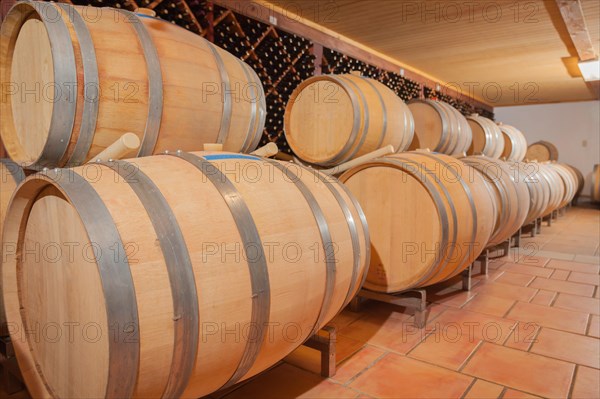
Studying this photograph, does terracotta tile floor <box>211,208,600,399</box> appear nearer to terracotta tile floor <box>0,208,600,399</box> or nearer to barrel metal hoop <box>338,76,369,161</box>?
terracotta tile floor <box>0,208,600,399</box>

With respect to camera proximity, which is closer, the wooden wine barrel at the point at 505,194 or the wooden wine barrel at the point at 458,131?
the wooden wine barrel at the point at 505,194

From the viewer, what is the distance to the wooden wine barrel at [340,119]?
2824 millimetres

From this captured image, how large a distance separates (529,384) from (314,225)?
1.27 metres

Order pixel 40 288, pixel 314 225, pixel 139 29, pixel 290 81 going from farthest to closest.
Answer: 1. pixel 290 81
2. pixel 139 29
3. pixel 314 225
4. pixel 40 288

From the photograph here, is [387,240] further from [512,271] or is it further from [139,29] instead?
[512,271]

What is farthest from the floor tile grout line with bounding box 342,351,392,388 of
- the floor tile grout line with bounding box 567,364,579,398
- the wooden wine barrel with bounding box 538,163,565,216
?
the wooden wine barrel with bounding box 538,163,565,216

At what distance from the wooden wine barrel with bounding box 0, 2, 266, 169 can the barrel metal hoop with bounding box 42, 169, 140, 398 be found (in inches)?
21.6

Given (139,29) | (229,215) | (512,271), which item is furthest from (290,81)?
(229,215)

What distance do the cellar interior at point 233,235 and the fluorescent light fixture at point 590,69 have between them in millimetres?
2638

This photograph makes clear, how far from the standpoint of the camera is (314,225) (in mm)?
1469

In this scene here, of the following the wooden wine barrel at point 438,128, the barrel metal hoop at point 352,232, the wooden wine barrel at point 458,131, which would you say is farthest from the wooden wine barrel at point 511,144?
the barrel metal hoop at point 352,232

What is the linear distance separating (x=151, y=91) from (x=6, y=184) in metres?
0.77

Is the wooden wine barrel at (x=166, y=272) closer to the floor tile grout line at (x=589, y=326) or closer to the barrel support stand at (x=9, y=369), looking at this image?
the barrel support stand at (x=9, y=369)

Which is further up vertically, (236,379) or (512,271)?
(236,379)
